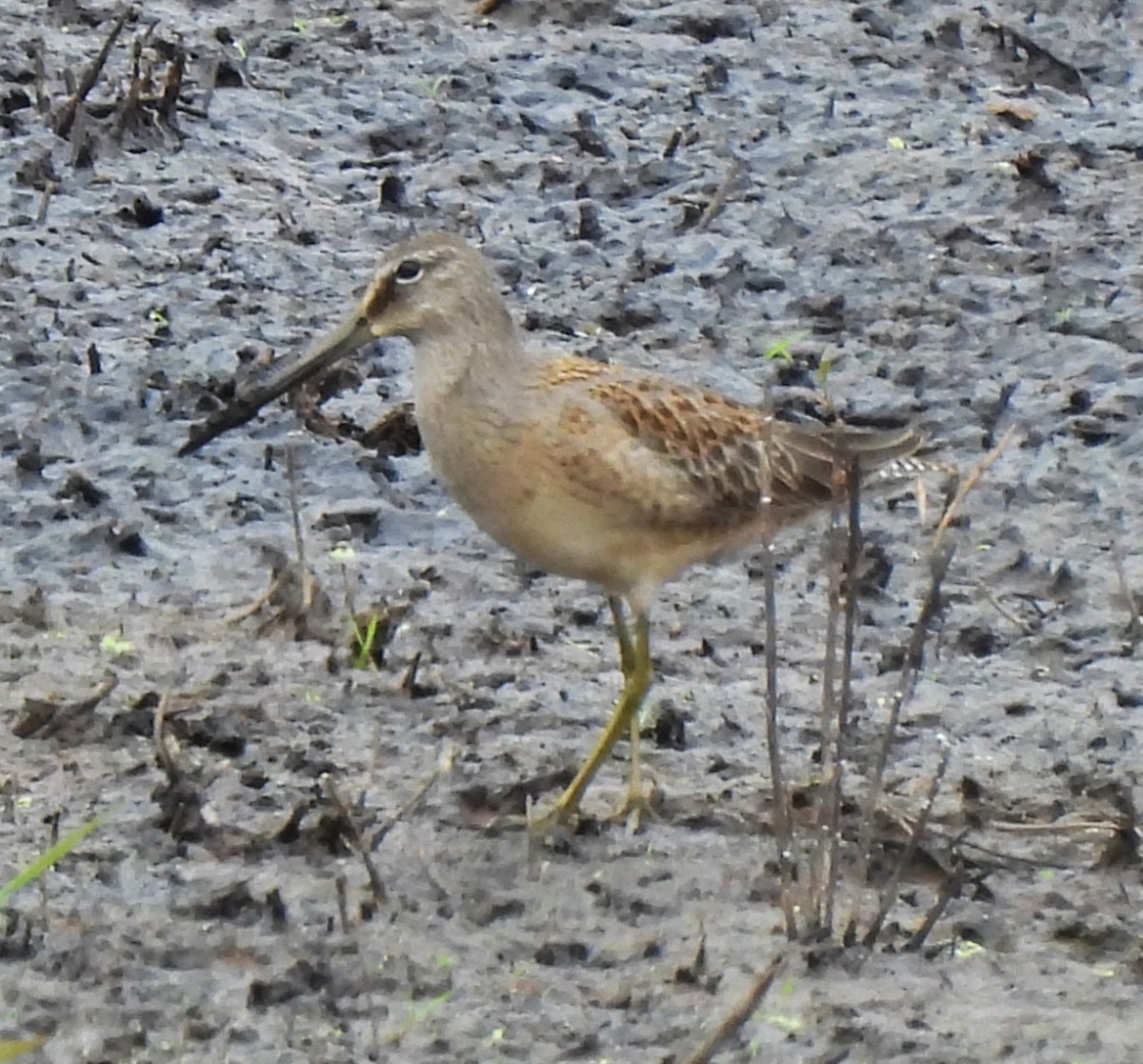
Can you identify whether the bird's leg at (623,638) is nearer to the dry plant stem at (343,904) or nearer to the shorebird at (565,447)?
the shorebird at (565,447)

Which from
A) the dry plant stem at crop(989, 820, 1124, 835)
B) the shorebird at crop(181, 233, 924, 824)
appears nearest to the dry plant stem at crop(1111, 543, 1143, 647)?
the shorebird at crop(181, 233, 924, 824)

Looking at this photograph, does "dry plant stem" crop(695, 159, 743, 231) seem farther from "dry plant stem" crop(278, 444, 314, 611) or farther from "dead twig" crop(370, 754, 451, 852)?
"dead twig" crop(370, 754, 451, 852)

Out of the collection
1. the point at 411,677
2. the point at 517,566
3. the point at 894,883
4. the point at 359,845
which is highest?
the point at 894,883

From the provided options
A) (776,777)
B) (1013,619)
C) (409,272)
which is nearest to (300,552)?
(409,272)

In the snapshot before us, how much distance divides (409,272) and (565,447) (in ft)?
1.49

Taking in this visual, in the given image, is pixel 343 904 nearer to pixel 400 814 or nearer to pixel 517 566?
pixel 400 814

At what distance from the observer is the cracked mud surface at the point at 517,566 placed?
165 inches

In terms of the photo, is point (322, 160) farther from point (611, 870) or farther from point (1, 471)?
point (611, 870)

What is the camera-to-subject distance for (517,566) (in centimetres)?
596

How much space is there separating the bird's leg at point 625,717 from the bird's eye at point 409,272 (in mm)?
756

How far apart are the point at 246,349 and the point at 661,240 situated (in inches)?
55.3

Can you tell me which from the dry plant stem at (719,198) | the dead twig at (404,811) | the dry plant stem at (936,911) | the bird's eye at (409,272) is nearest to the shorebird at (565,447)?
the bird's eye at (409,272)

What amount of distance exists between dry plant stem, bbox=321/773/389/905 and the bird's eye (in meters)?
0.99

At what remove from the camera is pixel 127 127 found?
772 centimetres
